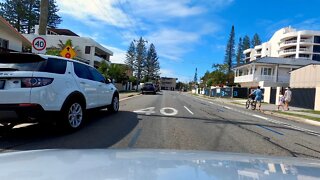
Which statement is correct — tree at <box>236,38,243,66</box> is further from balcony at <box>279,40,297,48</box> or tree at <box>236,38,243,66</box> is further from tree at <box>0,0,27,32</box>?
tree at <box>0,0,27,32</box>

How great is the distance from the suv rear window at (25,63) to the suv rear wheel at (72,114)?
0.93 m

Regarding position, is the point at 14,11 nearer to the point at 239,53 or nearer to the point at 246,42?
the point at 239,53

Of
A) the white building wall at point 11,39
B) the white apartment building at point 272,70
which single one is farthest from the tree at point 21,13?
the white building wall at point 11,39

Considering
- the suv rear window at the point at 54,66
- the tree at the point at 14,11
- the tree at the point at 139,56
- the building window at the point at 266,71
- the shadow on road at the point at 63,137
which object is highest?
the tree at the point at 14,11

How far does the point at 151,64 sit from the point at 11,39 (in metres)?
95.0

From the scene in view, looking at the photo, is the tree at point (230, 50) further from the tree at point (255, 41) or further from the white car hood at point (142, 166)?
the white car hood at point (142, 166)

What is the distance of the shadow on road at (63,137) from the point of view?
733 cm

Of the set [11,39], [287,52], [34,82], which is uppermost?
[287,52]

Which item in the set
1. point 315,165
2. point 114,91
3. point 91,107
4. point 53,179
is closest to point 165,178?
point 53,179

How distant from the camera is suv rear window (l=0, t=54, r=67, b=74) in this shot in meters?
7.91

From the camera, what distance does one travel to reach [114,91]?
1380 cm

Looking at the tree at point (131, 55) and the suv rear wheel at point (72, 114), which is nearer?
the suv rear wheel at point (72, 114)

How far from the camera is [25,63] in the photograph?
8047 mm

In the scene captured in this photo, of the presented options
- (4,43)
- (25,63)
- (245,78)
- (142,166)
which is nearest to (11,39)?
(4,43)
